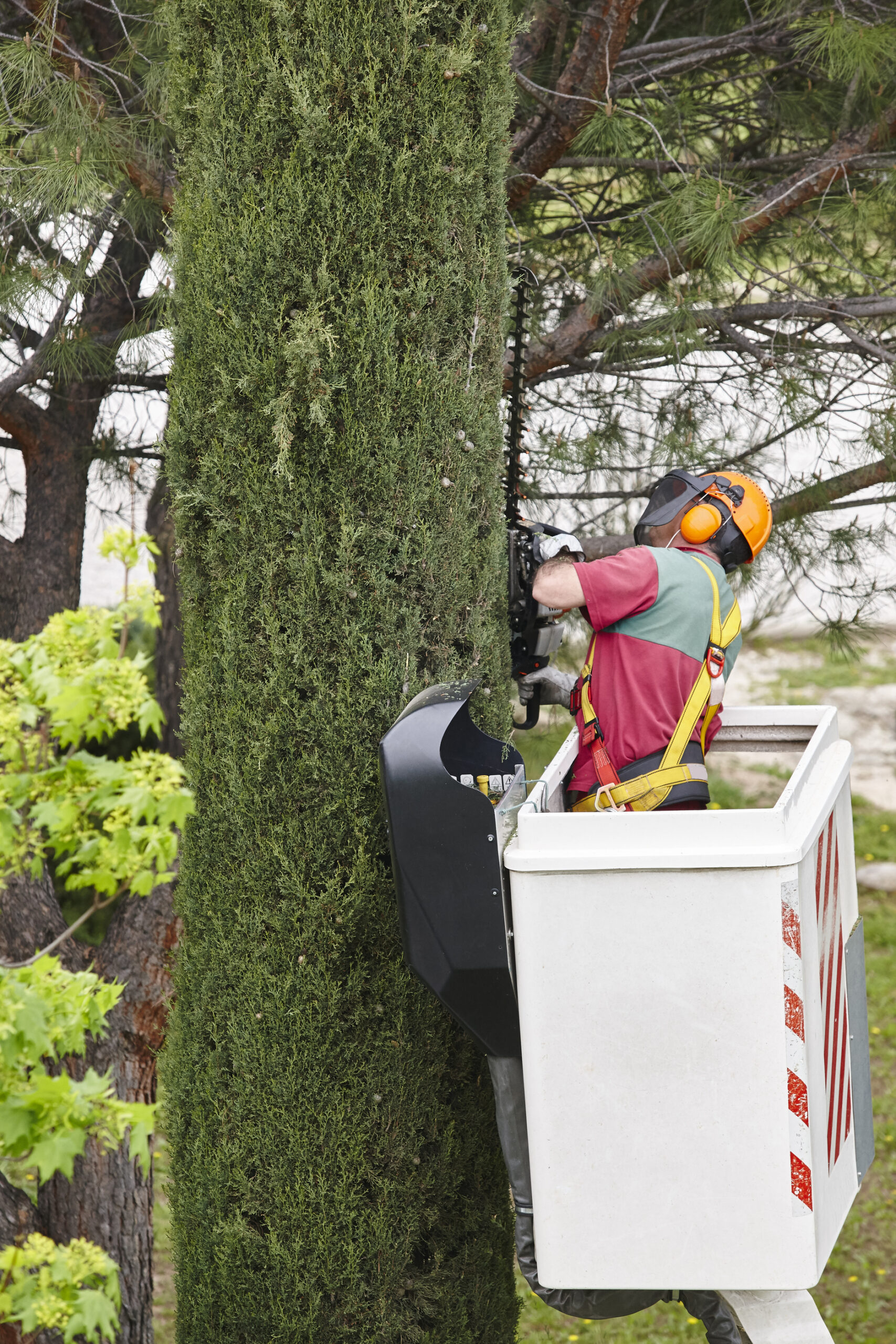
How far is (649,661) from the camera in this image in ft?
9.27

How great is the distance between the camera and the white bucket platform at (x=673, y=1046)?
192cm

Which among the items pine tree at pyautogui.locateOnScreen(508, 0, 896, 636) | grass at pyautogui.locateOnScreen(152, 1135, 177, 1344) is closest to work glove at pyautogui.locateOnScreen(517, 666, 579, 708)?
pine tree at pyautogui.locateOnScreen(508, 0, 896, 636)

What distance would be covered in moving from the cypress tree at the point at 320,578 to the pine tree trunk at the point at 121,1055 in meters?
1.19

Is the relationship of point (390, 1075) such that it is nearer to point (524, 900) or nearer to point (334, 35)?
point (524, 900)

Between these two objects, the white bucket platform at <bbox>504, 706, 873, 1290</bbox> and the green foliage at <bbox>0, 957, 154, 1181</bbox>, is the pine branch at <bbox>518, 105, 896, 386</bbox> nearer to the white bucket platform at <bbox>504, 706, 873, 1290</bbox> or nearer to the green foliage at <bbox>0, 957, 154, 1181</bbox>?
the white bucket platform at <bbox>504, 706, 873, 1290</bbox>

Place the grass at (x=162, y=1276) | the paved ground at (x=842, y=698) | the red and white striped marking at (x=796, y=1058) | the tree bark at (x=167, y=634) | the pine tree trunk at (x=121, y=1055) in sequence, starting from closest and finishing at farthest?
1. the red and white striped marking at (x=796, y=1058)
2. the pine tree trunk at (x=121, y=1055)
3. the grass at (x=162, y=1276)
4. the tree bark at (x=167, y=634)
5. the paved ground at (x=842, y=698)

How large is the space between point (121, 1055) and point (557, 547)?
2614 mm

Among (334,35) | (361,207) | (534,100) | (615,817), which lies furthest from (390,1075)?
(534,100)

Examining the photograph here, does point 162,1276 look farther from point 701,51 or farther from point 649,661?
point 701,51

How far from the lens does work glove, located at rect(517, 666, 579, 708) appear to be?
3191 mm

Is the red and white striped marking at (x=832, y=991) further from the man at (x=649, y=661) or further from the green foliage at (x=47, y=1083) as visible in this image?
the green foliage at (x=47, y=1083)

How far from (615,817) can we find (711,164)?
329 centimetres

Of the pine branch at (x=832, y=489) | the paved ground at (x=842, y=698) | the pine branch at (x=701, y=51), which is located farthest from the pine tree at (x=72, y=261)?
the paved ground at (x=842, y=698)

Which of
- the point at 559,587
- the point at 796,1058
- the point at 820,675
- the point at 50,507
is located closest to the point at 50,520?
the point at 50,507
